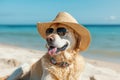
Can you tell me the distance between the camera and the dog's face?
426 cm

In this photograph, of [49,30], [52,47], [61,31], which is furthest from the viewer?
[49,30]

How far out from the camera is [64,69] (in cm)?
459

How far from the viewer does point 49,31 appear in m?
4.51

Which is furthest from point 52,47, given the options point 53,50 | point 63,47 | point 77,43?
point 77,43

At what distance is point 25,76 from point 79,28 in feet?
4.68

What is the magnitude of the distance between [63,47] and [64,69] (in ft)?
1.13

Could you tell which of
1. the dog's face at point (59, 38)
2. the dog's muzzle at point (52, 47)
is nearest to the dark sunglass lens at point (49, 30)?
the dog's face at point (59, 38)

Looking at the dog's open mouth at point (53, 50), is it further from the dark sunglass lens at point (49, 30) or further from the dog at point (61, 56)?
the dark sunglass lens at point (49, 30)

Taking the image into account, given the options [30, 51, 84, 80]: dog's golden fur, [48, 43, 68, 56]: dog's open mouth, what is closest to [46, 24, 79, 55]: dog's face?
[48, 43, 68, 56]: dog's open mouth

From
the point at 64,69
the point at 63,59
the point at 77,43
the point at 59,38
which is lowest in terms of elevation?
the point at 64,69

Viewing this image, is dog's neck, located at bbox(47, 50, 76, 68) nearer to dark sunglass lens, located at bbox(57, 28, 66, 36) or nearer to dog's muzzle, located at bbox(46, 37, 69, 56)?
dog's muzzle, located at bbox(46, 37, 69, 56)

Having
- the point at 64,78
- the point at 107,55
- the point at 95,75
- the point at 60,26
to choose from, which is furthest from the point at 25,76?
the point at 107,55

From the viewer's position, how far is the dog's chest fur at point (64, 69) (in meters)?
4.54

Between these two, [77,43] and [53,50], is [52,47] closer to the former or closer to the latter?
[53,50]
